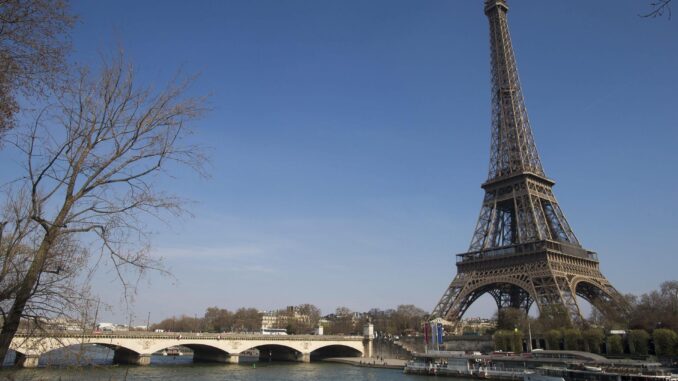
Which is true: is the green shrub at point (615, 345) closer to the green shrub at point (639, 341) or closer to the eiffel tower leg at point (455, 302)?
the green shrub at point (639, 341)

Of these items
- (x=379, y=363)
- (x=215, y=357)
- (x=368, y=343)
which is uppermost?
(x=368, y=343)

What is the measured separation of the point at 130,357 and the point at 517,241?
2102 inches

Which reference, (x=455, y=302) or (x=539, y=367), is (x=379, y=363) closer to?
(x=455, y=302)

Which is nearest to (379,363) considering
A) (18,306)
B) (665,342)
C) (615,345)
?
(615,345)

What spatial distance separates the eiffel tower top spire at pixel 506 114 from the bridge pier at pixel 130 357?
169 feet

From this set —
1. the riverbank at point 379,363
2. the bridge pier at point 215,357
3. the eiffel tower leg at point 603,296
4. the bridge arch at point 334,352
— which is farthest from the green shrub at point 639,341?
the bridge pier at point 215,357

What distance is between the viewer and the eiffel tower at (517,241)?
57469 mm

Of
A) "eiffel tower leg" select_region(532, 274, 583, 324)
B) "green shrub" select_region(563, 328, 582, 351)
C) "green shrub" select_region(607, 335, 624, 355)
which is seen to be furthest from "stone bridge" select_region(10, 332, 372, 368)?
"green shrub" select_region(607, 335, 624, 355)

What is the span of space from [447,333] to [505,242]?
15.2 meters

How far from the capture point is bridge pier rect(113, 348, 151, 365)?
58406 mm

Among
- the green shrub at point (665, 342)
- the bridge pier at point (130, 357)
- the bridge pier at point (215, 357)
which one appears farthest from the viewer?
the bridge pier at point (215, 357)

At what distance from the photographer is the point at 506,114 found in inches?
2911

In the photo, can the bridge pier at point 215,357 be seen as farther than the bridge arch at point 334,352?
No

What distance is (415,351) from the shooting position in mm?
70500
